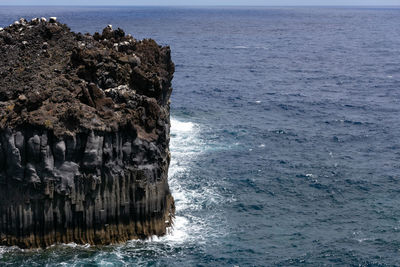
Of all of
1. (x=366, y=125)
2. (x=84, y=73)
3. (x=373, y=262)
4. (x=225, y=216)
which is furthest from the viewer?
(x=366, y=125)

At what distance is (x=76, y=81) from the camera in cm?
5084

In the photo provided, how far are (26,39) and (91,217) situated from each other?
21.3 metres

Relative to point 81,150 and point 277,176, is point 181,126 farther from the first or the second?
point 81,150

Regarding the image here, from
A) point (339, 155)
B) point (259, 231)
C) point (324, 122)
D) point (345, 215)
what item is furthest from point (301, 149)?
point (259, 231)

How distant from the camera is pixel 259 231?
52.2 meters

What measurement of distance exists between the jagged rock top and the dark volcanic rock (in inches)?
3.8

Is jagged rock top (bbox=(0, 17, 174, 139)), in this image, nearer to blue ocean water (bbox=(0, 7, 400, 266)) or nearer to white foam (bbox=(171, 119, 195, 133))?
blue ocean water (bbox=(0, 7, 400, 266))

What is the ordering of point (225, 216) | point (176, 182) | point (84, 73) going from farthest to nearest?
1. point (176, 182)
2. point (225, 216)
3. point (84, 73)

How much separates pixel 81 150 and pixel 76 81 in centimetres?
807

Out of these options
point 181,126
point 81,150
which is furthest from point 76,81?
point 181,126

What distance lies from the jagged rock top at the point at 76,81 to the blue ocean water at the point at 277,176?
10758mm

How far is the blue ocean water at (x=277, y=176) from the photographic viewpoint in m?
47.4

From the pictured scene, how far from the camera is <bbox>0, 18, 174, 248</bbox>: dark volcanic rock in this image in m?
45.2

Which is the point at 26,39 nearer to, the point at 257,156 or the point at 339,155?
the point at 257,156
